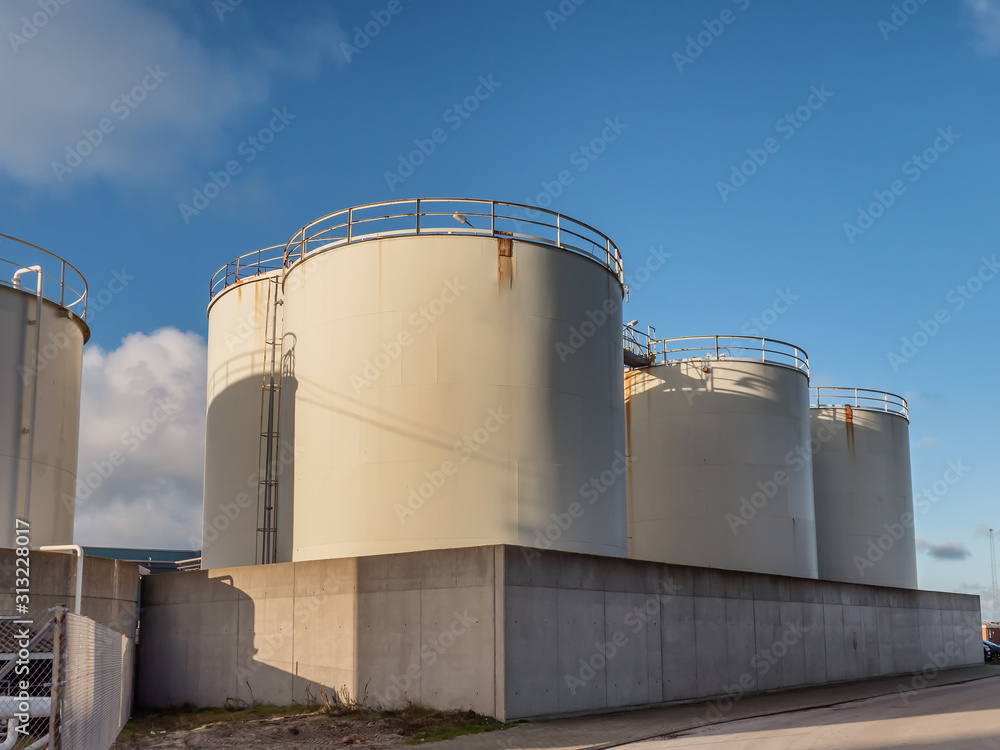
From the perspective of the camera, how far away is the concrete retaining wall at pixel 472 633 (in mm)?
16094

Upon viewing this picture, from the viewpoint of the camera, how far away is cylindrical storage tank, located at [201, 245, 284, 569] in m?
23.5

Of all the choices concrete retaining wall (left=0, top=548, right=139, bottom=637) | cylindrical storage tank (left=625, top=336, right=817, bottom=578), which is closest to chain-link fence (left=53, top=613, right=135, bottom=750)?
concrete retaining wall (left=0, top=548, right=139, bottom=637)

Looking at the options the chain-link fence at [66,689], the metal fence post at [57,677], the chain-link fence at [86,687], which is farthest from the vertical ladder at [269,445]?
the metal fence post at [57,677]

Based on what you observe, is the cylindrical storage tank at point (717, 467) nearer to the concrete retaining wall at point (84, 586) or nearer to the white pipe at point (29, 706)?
the concrete retaining wall at point (84, 586)

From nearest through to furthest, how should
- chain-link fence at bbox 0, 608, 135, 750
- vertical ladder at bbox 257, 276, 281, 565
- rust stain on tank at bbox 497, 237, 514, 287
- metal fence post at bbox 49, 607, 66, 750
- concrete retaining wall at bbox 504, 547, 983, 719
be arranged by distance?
metal fence post at bbox 49, 607, 66, 750 → chain-link fence at bbox 0, 608, 135, 750 → concrete retaining wall at bbox 504, 547, 983, 719 → rust stain on tank at bbox 497, 237, 514, 287 → vertical ladder at bbox 257, 276, 281, 565

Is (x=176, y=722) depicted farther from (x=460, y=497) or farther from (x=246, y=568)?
(x=460, y=497)

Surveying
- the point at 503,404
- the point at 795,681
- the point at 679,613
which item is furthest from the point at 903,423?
the point at 503,404
